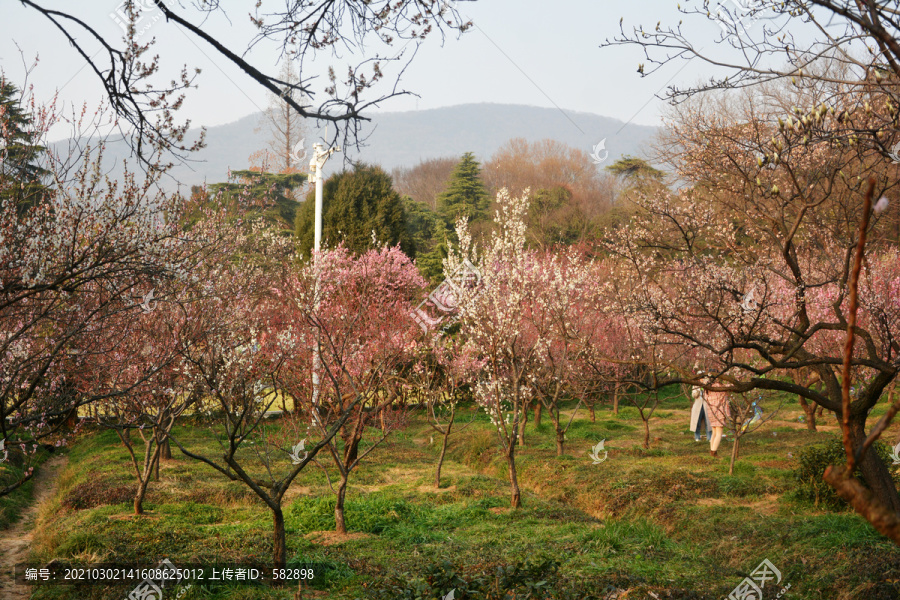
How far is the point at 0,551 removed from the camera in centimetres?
729

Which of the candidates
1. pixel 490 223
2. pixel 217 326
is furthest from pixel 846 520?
pixel 490 223

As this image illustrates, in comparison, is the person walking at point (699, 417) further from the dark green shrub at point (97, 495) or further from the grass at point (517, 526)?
the dark green shrub at point (97, 495)

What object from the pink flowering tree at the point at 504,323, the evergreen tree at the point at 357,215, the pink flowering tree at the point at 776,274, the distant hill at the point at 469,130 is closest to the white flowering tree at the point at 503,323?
the pink flowering tree at the point at 504,323

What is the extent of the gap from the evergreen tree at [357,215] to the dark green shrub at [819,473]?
1207 cm

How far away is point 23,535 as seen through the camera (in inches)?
319

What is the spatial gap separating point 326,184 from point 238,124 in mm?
121561

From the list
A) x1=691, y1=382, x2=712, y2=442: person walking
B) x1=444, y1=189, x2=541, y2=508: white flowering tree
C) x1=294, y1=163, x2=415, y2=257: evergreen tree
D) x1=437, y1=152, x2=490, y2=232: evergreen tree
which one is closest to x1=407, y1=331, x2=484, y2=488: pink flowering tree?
x1=444, y1=189, x2=541, y2=508: white flowering tree

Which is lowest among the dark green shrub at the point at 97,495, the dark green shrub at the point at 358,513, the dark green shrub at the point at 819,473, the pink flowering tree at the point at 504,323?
the dark green shrub at the point at 97,495

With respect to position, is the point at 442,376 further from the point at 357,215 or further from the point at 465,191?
the point at 465,191

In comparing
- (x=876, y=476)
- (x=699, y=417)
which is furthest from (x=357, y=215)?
(x=876, y=476)

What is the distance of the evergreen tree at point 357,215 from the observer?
17875 millimetres

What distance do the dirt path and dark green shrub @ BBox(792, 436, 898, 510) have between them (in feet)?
26.1

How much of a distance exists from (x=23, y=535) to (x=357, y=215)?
1171 centimetres

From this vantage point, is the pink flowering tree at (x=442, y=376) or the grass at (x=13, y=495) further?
the pink flowering tree at (x=442, y=376)
